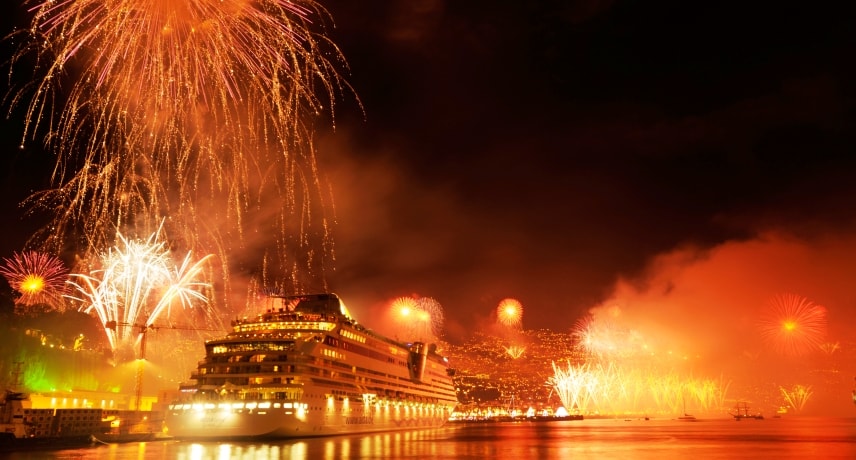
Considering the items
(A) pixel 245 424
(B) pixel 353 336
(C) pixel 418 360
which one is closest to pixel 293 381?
(A) pixel 245 424

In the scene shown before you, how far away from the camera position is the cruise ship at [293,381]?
2216 inches

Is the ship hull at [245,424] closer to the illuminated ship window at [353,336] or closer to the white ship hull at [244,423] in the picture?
the white ship hull at [244,423]

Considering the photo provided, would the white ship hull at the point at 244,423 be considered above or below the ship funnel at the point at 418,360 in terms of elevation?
below

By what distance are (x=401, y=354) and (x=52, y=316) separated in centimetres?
5281

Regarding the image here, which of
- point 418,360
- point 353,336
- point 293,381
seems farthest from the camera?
point 418,360

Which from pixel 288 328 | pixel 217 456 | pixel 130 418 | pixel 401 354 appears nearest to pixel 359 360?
pixel 288 328

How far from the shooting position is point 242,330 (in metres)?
69.9

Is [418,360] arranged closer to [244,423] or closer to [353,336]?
[353,336]

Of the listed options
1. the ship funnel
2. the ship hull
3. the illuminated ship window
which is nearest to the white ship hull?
the ship hull

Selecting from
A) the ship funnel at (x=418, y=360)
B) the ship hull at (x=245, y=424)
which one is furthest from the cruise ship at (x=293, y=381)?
the ship funnel at (x=418, y=360)

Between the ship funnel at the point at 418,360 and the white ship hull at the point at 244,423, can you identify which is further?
the ship funnel at the point at 418,360

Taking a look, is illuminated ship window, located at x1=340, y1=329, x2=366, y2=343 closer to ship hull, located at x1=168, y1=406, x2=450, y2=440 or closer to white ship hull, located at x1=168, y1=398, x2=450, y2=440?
ship hull, located at x1=168, y1=406, x2=450, y2=440

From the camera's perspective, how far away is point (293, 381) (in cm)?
5822

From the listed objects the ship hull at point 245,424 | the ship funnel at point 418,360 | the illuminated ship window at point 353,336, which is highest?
the illuminated ship window at point 353,336
